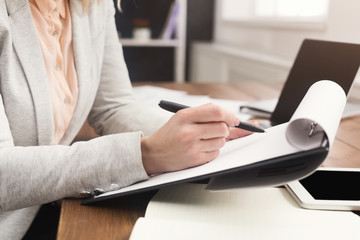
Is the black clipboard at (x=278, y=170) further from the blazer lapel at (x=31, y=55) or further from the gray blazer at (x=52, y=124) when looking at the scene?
the blazer lapel at (x=31, y=55)

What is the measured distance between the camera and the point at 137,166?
1.67 ft

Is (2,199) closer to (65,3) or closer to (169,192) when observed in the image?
(169,192)

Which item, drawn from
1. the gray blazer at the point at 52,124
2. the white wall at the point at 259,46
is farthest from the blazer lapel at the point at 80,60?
the white wall at the point at 259,46

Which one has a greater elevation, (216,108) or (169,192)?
(216,108)

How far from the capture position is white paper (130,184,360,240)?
1.33ft

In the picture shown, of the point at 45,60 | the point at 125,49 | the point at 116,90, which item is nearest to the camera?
the point at 45,60

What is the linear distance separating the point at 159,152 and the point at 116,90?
45cm

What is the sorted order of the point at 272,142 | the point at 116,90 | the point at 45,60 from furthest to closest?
1. the point at 116,90
2. the point at 45,60
3. the point at 272,142

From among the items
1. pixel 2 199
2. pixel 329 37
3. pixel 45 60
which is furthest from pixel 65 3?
pixel 329 37

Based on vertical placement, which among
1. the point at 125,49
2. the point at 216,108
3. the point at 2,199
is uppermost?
→ the point at 216,108

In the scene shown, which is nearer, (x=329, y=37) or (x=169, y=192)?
(x=169, y=192)

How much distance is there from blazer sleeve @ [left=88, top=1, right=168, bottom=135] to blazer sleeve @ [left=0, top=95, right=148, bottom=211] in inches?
12.4

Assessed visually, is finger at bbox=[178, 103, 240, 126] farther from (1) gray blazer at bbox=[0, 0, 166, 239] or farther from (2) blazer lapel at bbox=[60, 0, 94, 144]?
(2) blazer lapel at bbox=[60, 0, 94, 144]

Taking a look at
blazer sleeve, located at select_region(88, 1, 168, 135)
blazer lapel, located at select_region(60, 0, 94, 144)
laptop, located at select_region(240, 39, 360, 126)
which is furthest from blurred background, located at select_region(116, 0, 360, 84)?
blazer lapel, located at select_region(60, 0, 94, 144)
